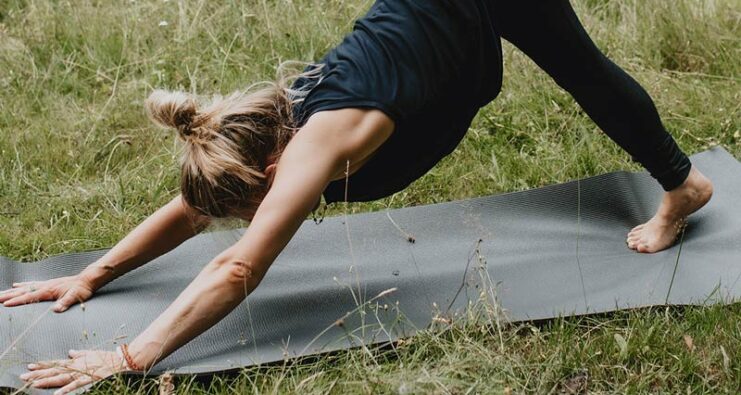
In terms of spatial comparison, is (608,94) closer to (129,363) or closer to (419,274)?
(419,274)

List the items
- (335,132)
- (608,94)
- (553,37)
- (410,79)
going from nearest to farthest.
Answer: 1. (335,132)
2. (410,79)
3. (553,37)
4. (608,94)

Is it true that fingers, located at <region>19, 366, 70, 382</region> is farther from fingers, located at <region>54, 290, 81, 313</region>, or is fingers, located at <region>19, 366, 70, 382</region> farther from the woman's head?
the woman's head

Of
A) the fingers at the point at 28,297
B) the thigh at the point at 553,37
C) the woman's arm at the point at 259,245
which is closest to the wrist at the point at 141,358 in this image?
the woman's arm at the point at 259,245

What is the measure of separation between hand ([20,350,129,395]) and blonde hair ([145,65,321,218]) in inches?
Result: 18.2

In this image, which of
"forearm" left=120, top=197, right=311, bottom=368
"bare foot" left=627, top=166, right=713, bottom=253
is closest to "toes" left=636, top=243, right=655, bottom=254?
"bare foot" left=627, top=166, right=713, bottom=253

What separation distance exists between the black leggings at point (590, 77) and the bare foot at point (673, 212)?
6cm

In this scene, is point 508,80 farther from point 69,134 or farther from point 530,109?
point 69,134

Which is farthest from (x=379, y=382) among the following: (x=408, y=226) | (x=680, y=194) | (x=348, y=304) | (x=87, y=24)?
(x=87, y=24)

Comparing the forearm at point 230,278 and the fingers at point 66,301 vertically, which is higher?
the forearm at point 230,278

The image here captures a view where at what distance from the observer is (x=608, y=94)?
2930 millimetres

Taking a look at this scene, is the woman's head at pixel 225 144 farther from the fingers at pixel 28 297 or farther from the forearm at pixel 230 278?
the fingers at pixel 28 297

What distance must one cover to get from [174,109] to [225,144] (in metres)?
0.17

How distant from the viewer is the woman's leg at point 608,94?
9.21ft

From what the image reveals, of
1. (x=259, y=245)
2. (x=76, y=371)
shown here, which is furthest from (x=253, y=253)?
(x=76, y=371)
